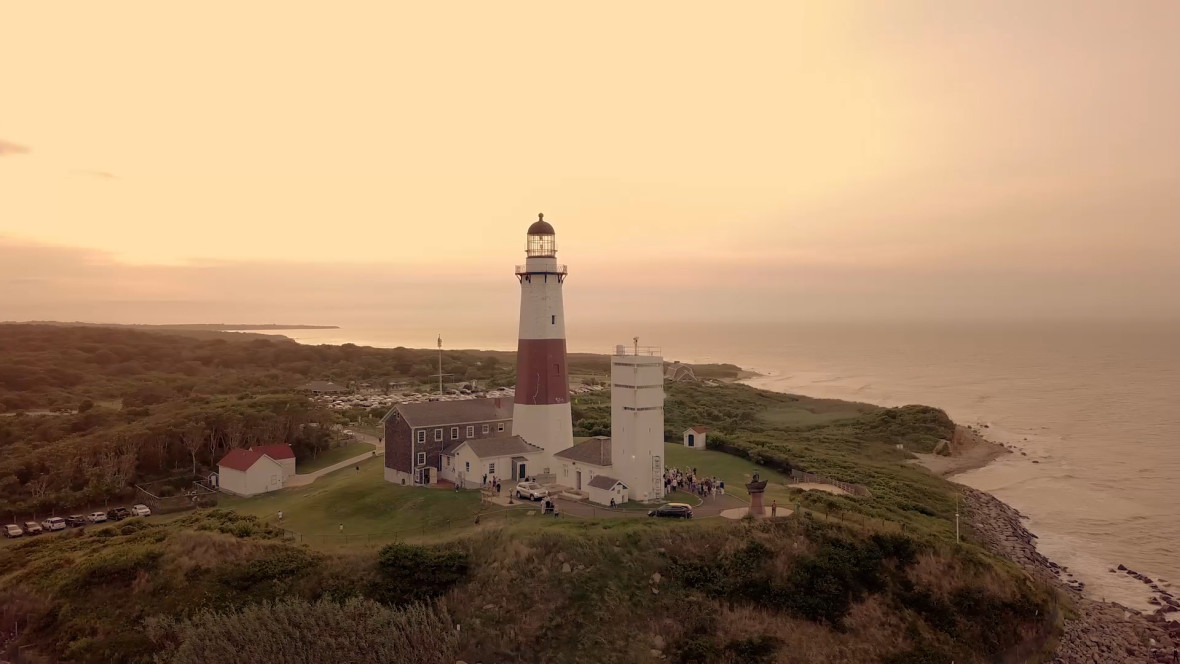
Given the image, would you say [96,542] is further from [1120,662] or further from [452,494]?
[1120,662]

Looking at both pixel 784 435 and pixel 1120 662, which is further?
pixel 784 435

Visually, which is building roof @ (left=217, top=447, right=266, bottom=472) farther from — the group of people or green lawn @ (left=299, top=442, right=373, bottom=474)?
the group of people

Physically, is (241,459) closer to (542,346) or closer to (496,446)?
(496,446)

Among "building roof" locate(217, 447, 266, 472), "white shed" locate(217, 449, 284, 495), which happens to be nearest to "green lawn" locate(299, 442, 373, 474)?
"white shed" locate(217, 449, 284, 495)

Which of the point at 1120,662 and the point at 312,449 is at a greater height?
the point at 312,449

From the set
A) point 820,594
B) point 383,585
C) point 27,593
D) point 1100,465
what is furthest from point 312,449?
point 1100,465

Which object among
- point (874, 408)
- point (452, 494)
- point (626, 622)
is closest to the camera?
point (626, 622)

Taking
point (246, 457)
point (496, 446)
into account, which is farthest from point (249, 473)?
point (496, 446)
